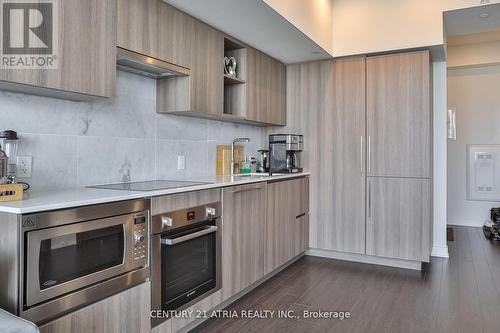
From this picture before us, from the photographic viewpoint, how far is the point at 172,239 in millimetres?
2090

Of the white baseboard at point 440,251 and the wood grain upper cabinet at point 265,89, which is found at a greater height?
the wood grain upper cabinet at point 265,89

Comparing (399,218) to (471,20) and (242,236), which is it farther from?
(471,20)

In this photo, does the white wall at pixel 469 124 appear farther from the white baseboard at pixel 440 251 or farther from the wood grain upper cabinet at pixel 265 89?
the wood grain upper cabinet at pixel 265 89

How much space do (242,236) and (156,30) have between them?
1.58 meters

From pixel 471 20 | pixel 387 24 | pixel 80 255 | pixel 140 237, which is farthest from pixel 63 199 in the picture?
pixel 471 20

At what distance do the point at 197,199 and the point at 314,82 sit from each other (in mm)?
2322

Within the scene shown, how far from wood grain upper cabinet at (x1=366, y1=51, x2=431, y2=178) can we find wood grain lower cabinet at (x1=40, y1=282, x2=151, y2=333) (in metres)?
2.69

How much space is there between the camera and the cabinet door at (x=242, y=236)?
8.57 feet

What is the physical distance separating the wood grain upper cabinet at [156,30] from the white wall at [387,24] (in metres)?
1.85

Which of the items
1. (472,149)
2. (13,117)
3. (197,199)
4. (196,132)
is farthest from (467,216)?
(13,117)

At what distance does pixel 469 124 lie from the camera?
595 centimetres

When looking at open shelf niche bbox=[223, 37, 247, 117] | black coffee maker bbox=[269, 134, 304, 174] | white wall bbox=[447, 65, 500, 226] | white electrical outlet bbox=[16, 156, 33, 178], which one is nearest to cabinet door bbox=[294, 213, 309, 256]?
black coffee maker bbox=[269, 134, 304, 174]

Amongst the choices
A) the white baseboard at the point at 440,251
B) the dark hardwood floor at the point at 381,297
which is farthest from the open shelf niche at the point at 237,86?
the white baseboard at the point at 440,251

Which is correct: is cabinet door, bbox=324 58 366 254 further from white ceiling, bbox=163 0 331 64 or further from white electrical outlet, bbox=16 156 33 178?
white electrical outlet, bbox=16 156 33 178
